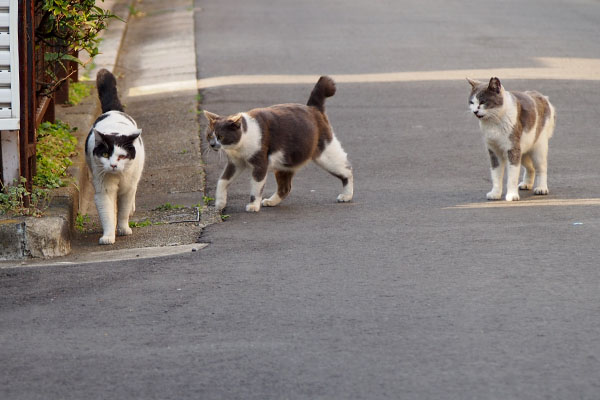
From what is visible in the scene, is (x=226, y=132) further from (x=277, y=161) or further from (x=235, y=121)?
(x=277, y=161)

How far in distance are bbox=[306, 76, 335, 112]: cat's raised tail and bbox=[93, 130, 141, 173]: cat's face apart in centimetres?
201

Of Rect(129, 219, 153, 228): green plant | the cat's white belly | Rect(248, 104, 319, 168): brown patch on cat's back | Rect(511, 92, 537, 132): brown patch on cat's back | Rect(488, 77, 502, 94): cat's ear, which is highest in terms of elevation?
Rect(488, 77, 502, 94): cat's ear

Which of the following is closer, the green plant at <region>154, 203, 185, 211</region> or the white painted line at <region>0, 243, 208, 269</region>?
the white painted line at <region>0, 243, 208, 269</region>

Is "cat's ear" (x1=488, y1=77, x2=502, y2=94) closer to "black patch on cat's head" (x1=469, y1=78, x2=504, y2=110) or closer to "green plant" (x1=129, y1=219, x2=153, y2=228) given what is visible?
"black patch on cat's head" (x1=469, y1=78, x2=504, y2=110)

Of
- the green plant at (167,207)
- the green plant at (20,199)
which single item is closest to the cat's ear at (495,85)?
the green plant at (167,207)

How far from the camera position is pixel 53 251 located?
7246 mm

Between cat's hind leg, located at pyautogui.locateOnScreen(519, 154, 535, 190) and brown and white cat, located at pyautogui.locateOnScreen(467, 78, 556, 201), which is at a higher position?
brown and white cat, located at pyautogui.locateOnScreen(467, 78, 556, 201)

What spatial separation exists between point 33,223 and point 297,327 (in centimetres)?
267

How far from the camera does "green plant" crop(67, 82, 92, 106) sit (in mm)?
12344

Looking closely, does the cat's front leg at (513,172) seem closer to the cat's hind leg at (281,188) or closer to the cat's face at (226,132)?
the cat's hind leg at (281,188)

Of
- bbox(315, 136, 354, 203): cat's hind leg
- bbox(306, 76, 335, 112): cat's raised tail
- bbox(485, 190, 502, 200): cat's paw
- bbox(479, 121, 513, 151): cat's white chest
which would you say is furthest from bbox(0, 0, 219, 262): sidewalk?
bbox(479, 121, 513, 151): cat's white chest

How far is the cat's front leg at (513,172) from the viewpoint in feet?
29.3

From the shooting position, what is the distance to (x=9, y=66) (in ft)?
24.2

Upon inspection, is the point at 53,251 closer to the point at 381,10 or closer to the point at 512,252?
the point at 512,252
